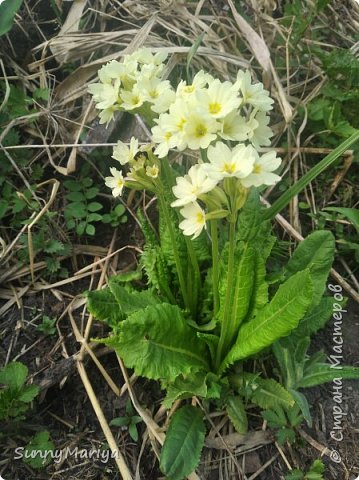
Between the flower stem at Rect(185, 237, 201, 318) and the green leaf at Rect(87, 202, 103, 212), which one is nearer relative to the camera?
the flower stem at Rect(185, 237, 201, 318)

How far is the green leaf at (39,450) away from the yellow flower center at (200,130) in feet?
3.78

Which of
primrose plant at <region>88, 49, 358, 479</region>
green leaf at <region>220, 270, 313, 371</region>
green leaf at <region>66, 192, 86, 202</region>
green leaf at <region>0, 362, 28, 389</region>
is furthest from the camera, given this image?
green leaf at <region>66, 192, 86, 202</region>

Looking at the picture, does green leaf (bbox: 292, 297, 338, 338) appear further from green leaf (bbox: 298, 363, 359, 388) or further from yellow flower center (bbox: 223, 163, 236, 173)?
yellow flower center (bbox: 223, 163, 236, 173)

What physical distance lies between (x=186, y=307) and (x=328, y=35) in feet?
5.52

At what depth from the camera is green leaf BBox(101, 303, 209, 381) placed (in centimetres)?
156

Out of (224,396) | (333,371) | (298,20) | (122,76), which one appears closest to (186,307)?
(224,396)

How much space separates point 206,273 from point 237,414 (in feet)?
1.81

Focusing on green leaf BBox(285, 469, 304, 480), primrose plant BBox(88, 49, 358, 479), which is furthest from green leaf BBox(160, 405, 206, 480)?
green leaf BBox(285, 469, 304, 480)

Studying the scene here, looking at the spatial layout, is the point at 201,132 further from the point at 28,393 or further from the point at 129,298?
the point at 28,393

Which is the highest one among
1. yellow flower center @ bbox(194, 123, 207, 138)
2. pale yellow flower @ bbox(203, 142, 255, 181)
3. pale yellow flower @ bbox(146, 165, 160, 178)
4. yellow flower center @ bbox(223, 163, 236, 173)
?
yellow flower center @ bbox(194, 123, 207, 138)

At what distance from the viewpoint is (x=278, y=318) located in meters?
1.59

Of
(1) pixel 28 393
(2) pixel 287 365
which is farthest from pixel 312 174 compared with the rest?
(1) pixel 28 393

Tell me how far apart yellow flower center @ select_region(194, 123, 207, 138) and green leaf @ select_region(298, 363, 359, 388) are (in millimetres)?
882

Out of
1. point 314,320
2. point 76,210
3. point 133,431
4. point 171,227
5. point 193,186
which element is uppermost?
point 193,186
